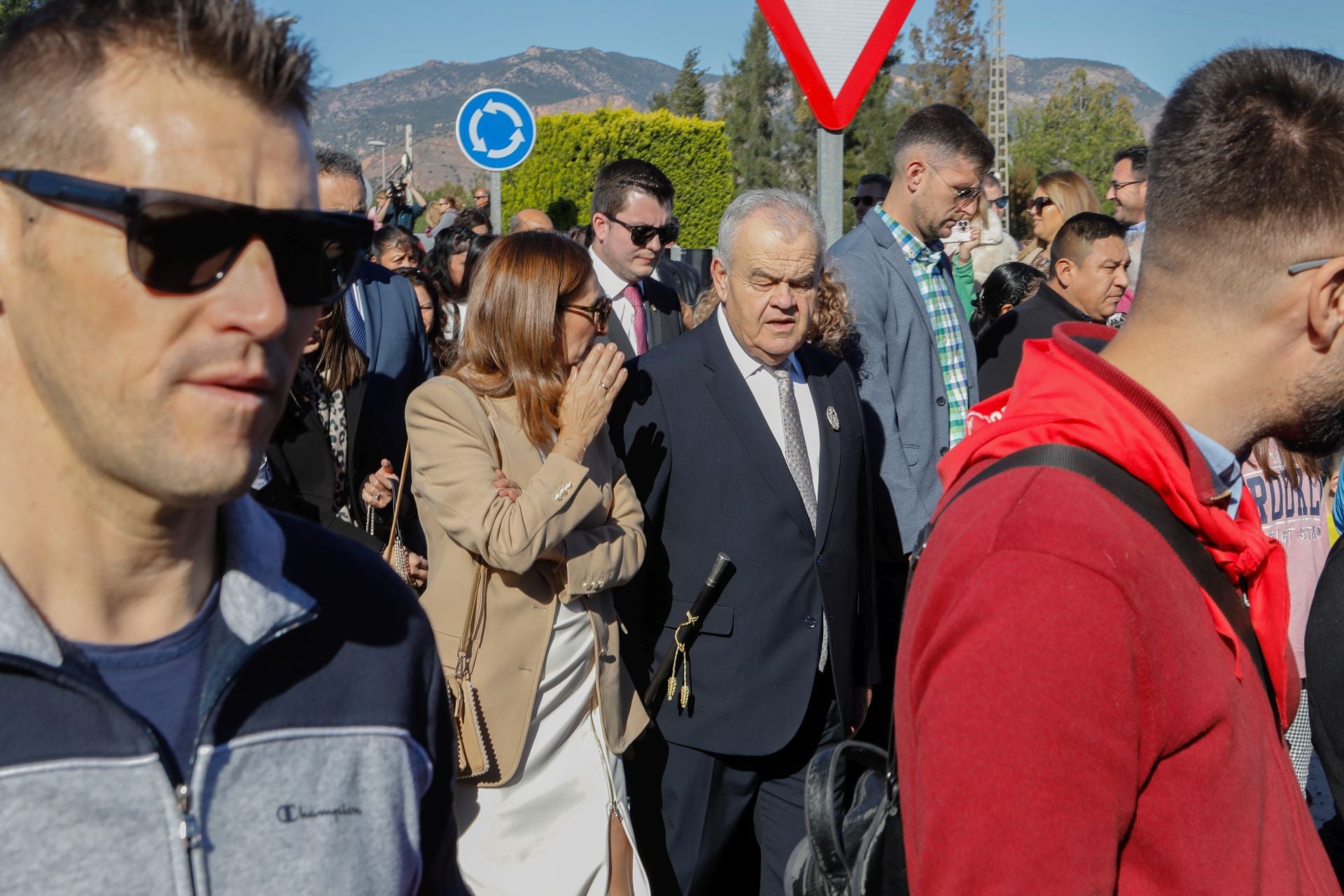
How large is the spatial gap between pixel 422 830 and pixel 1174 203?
1.38 metres

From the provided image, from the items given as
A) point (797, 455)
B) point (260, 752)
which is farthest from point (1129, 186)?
point (260, 752)

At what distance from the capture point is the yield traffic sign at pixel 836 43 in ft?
13.9

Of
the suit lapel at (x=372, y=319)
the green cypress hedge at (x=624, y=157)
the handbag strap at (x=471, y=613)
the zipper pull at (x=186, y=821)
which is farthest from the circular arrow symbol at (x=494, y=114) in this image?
the green cypress hedge at (x=624, y=157)

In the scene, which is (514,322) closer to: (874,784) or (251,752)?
(874,784)

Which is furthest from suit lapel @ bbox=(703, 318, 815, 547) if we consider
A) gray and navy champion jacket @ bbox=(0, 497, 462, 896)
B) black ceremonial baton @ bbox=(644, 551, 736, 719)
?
gray and navy champion jacket @ bbox=(0, 497, 462, 896)

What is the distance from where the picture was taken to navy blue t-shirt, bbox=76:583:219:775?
130 centimetres

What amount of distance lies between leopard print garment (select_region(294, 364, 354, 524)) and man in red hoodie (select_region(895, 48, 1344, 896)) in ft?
10.7

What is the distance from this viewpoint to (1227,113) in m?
1.78

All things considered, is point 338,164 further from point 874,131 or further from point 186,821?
point 874,131

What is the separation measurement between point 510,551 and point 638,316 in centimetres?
335

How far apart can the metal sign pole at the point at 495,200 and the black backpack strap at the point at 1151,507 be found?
8.46 metres

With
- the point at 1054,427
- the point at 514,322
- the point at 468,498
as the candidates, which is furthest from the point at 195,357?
the point at 514,322

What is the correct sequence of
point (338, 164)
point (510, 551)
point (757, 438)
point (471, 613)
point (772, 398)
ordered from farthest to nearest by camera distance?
point (338, 164), point (772, 398), point (757, 438), point (471, 613), point (510, 551)

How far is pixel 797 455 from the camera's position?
4.28m
